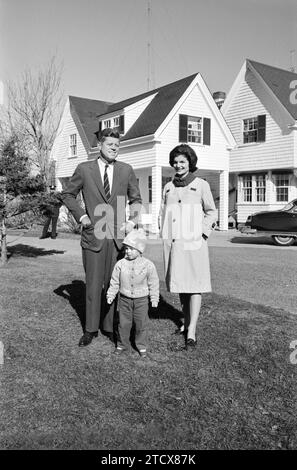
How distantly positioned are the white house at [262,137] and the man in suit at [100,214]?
18530mm

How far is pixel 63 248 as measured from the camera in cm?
1347

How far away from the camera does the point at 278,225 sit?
49.3 ft

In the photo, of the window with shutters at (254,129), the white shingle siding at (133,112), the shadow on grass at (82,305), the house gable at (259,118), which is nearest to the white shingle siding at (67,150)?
the white shingle siding at (133,112)

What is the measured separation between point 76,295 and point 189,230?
2.76 meters

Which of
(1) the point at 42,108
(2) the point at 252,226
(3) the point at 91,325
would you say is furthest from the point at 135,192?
(1) the point at 42,108

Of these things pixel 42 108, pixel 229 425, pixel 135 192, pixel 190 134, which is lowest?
pixel 229 425

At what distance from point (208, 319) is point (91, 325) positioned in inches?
57.8

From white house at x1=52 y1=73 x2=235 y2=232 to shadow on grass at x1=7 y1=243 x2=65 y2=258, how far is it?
25.3 ft

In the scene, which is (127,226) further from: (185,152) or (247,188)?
(247,188)

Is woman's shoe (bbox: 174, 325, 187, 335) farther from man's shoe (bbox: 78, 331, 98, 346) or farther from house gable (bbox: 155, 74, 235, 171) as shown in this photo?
house gable (bbox: 155, 74, 235, 171)

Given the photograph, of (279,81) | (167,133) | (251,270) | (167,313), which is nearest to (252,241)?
(167,133)

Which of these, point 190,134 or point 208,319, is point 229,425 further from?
point 190,134

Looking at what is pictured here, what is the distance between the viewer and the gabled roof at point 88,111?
86.9ft
